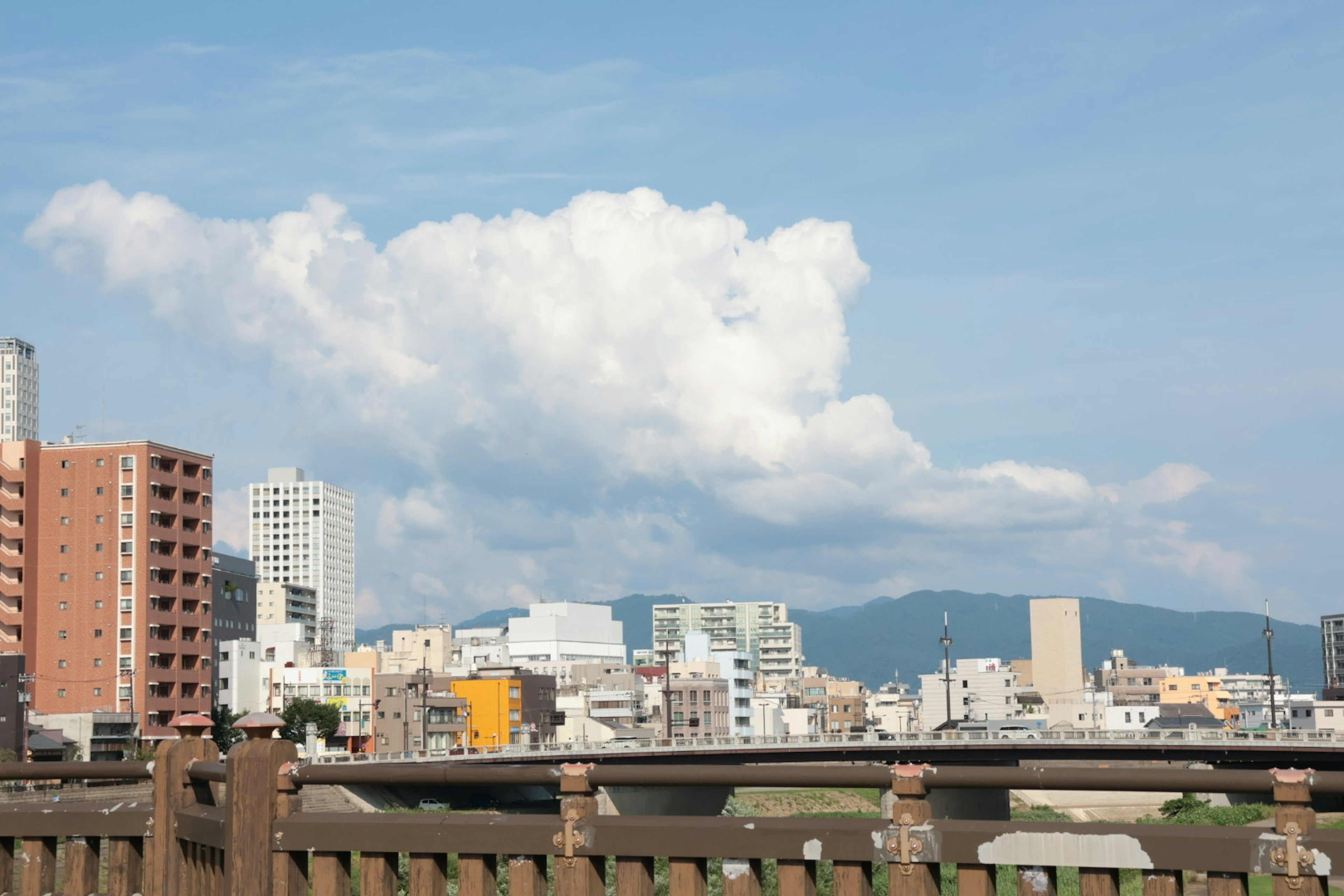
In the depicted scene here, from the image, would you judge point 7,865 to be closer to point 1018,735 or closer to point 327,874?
point 327,874

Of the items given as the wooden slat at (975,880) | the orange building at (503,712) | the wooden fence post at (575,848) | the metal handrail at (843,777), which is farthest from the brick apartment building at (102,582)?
the wooden slat at (975,880)

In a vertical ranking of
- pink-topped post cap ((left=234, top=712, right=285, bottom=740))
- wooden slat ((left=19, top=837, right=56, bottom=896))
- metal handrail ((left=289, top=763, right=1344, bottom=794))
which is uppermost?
pink-topped post cap ((left=234, top=712, right=285, bottom=740))

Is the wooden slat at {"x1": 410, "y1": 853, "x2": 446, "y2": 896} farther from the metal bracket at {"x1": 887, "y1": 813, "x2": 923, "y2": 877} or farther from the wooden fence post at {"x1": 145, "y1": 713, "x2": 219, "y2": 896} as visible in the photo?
the metal bracket at {"x1": 887, "y1": 813, "x2": 923, "y2": 877}

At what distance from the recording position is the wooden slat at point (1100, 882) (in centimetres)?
696

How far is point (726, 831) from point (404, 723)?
126547mm

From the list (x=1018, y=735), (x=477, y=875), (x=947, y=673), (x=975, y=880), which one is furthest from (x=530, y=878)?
(x=947, y=673)

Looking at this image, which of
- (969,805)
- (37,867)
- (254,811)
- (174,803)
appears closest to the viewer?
(254,811)

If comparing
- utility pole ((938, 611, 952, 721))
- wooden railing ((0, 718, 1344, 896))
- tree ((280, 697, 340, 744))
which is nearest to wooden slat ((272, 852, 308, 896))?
wooden railing ((0, 718, 1344, 896))

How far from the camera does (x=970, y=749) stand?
287 feet

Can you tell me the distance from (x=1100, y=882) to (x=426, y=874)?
347 cm

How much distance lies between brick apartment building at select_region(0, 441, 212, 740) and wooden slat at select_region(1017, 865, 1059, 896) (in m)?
108

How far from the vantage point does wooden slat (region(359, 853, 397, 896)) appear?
7906 millimetres

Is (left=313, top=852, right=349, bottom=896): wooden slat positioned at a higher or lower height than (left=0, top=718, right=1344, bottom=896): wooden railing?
lower

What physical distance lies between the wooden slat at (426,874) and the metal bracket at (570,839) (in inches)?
26.3
